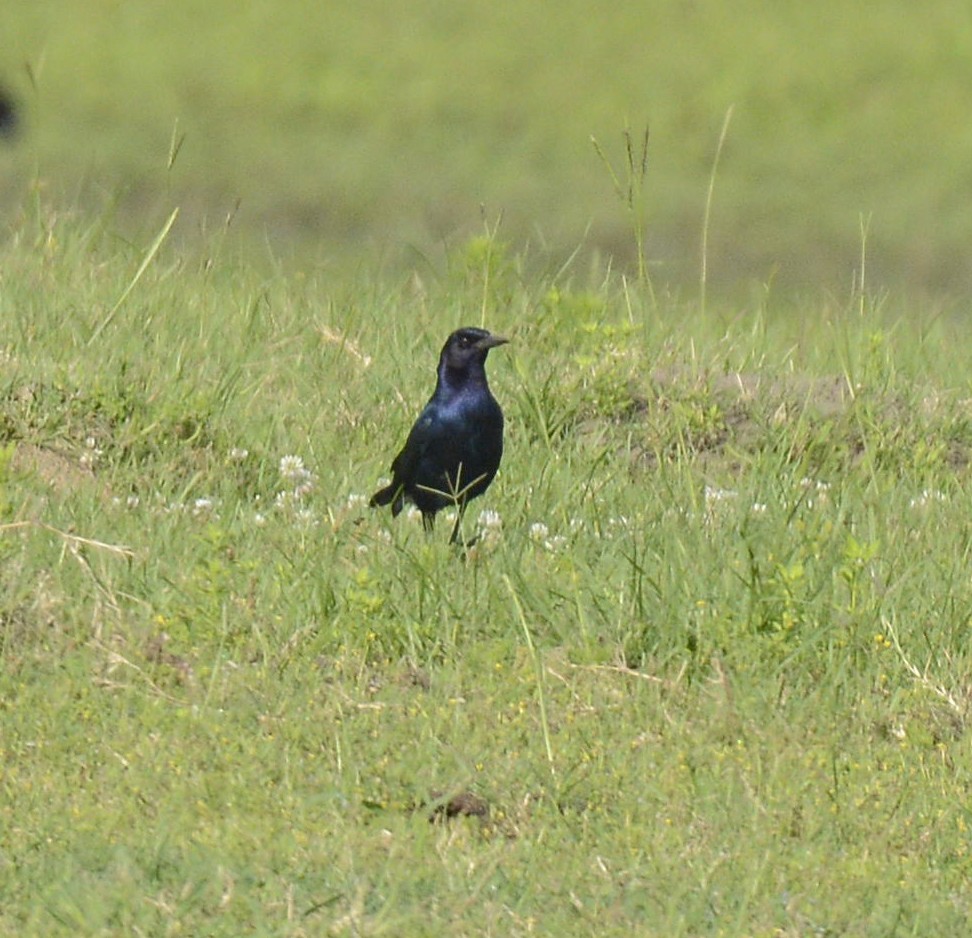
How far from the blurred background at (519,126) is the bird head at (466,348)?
257cm

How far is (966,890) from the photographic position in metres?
4.29

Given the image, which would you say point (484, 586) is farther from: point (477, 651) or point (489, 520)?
point (489, 520)

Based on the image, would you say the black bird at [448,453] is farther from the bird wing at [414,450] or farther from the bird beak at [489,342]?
the bird beak at [489,342]

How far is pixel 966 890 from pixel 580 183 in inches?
319

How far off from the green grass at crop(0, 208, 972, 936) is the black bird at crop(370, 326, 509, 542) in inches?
5.9

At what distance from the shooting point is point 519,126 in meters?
13.1

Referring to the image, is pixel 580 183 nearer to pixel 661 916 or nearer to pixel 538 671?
pixel 538 671

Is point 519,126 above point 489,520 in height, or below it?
below

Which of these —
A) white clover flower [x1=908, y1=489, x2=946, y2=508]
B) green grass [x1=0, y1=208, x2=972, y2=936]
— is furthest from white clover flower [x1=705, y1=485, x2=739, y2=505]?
white clover flower [x1=908, y1=489, x2=946, y2=508]

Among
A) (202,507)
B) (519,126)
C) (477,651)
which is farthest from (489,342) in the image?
(519,126)

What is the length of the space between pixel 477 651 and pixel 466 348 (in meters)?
1.69

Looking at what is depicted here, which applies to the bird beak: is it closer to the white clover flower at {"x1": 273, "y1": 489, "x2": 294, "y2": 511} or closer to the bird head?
the bird head

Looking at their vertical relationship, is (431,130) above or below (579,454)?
below

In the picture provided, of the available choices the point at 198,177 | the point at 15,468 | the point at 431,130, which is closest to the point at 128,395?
the point at 15,468
